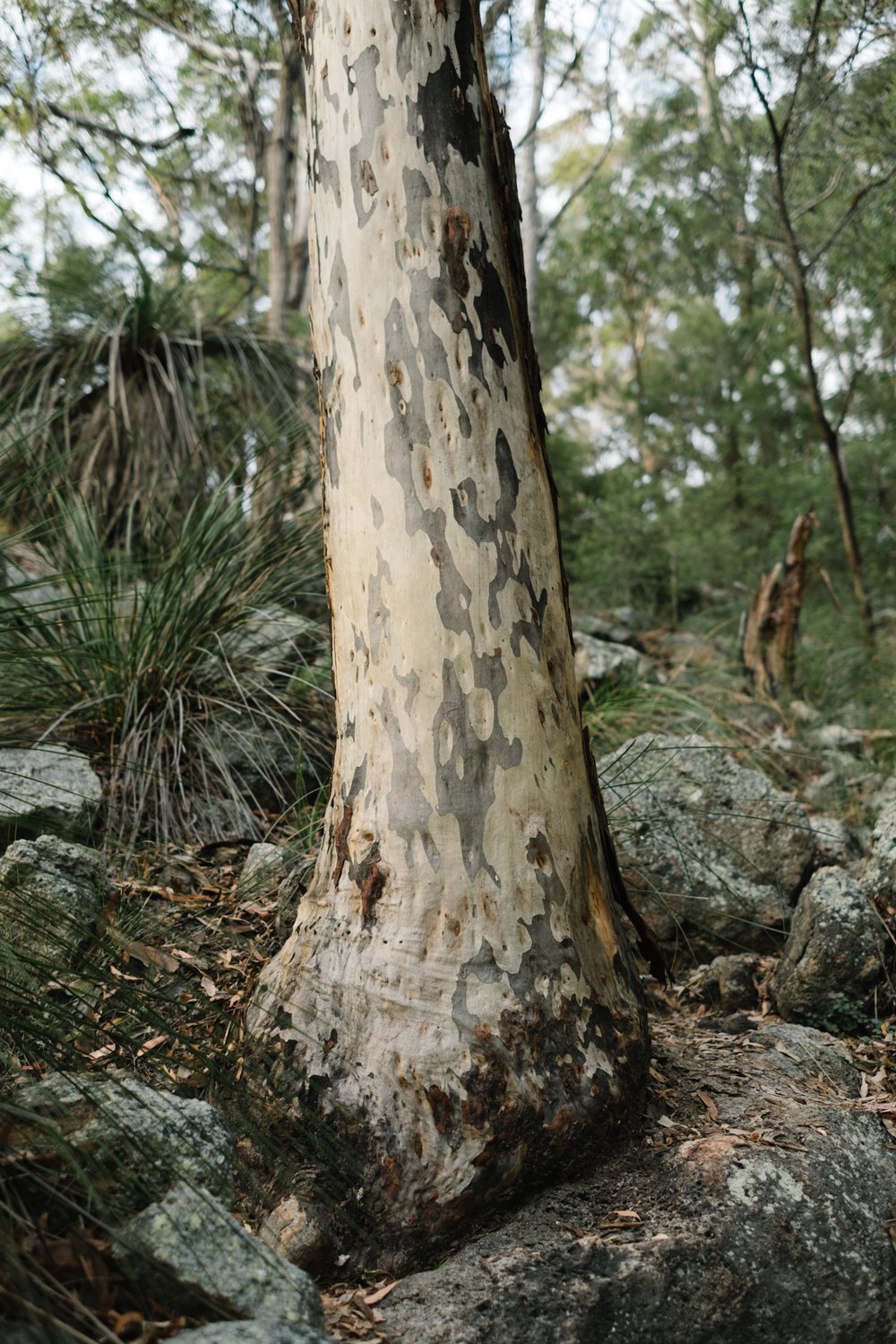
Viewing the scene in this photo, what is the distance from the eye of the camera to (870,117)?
684 cm

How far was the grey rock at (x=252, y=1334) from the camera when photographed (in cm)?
144

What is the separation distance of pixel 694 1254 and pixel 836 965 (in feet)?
4.27

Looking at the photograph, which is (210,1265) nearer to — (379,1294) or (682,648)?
(379,1294)

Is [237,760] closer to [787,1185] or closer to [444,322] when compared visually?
[444,322]

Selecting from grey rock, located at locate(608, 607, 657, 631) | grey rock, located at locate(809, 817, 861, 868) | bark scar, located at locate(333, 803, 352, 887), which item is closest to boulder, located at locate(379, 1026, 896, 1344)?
bark scar, located at locate(333, 803, 352, 887)

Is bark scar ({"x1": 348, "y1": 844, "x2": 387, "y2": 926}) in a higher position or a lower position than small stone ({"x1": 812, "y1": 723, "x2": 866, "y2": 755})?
higher

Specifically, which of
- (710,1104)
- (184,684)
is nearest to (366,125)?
(184,684)

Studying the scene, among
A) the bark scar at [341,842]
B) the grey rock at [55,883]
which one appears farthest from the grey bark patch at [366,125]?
the grey rock at [55,883]

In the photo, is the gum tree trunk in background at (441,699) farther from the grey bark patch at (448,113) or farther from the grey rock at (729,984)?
the grey rock at (729,984)

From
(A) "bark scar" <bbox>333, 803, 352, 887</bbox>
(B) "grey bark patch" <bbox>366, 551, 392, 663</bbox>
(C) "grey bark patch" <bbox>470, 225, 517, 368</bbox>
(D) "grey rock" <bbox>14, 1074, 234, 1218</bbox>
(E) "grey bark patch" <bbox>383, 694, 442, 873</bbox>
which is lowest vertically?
(D) "grey rock" <bbox>14, 1074, 234, 1218</bbox>

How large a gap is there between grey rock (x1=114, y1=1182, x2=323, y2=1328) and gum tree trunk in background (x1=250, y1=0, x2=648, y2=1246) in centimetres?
36

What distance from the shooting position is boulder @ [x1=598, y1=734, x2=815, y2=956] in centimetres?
342

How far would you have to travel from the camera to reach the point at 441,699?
2.15 meters

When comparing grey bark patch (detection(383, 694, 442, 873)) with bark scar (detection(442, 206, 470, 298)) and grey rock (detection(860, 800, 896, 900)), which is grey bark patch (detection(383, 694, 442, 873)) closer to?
bark scar (detection(442, 206, 470, 298))
